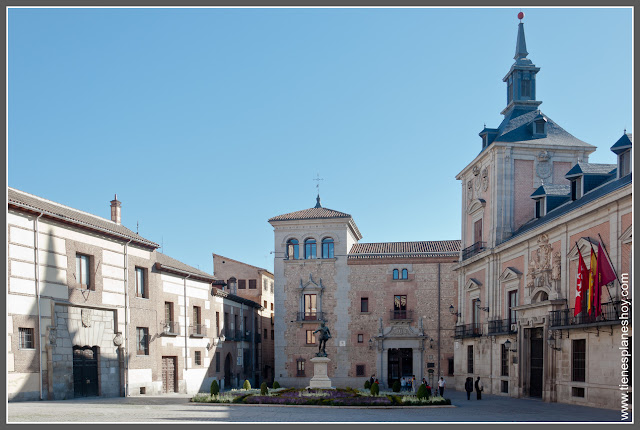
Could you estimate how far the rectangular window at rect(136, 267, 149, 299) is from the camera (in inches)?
1321

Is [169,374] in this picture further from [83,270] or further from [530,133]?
[530,133]

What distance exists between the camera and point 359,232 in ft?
184

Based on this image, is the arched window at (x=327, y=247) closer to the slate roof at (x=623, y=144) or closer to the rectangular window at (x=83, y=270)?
the rectangular window at (x=83, y=270)

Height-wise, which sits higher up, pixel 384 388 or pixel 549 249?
pixel 549 249

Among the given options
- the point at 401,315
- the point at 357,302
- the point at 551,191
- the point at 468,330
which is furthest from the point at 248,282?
the point at 551,191

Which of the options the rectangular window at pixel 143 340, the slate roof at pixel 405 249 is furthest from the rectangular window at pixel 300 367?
the rectangular window at pixel 143 340

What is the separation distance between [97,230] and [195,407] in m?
9.72

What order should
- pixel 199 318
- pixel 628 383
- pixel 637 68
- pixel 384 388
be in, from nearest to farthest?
pixel 637 68
pixel 628 383
pixel 199 318
pixel 384 388

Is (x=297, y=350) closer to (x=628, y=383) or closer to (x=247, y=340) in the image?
(x=247, y=340)

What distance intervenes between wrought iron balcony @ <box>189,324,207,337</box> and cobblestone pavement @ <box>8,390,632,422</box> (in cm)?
1303

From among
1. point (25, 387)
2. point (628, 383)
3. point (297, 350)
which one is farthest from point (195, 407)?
point (297, 350)

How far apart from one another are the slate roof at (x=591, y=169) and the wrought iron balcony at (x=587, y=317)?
7.15 metres

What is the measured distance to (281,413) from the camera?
22234mm

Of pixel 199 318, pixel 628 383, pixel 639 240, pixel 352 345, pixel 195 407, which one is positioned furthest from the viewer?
pixel 352 345
